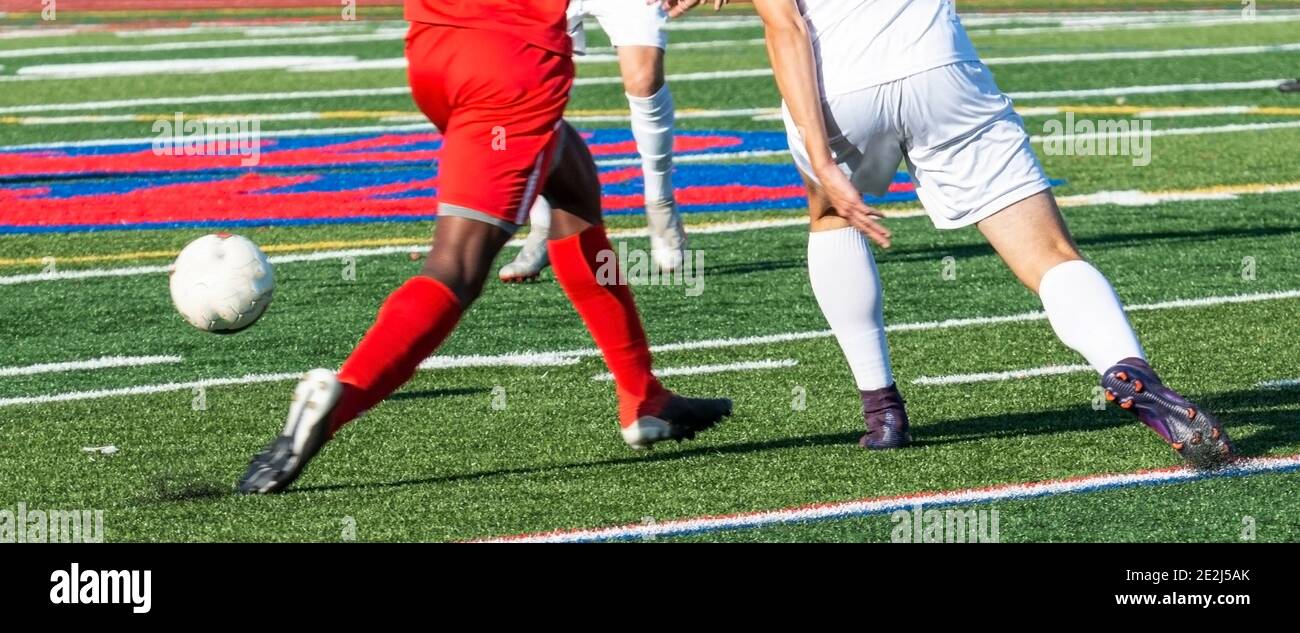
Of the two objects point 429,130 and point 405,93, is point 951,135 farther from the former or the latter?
point 405,93

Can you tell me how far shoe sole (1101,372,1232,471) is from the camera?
16.2 ft

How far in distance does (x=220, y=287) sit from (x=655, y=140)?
296cm

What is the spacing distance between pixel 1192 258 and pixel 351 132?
763 cm

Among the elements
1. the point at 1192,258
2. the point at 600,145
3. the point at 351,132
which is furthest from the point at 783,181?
the point at 351,132

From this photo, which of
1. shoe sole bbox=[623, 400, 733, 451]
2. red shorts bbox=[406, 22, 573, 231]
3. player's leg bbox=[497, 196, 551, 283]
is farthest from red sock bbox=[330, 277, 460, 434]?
player's leg bbox=[497, 196, 551, 283]

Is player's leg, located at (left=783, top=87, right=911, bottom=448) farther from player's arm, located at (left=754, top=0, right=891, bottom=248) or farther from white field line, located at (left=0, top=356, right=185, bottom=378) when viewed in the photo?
white field line, located at (left=0, top=356, right=185, bottom=378)

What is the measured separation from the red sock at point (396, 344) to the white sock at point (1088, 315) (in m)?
1.52

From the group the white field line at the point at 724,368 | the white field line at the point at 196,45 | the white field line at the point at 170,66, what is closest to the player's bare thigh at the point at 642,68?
the white field line at the point at 724,368

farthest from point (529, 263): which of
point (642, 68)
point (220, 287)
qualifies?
point (220, 287)

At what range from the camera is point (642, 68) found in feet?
27.7

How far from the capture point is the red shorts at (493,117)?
4969 millimetres

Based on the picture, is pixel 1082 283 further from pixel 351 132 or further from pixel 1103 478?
pixel 351 132

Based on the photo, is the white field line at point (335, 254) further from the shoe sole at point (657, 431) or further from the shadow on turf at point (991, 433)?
the shoe sole at point (657, 431)

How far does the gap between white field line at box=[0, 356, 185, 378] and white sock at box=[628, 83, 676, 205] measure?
217 centimetres
